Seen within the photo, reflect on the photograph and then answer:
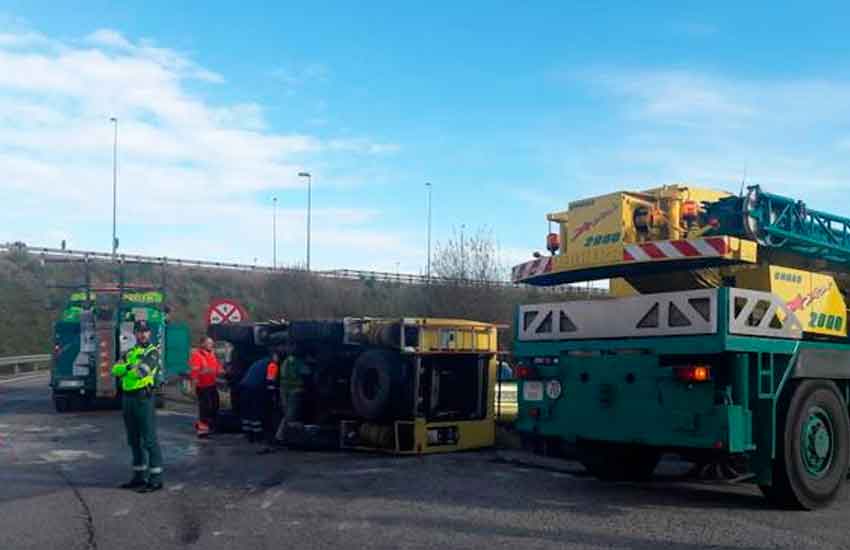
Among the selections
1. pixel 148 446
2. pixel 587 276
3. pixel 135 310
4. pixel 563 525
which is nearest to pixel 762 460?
pixel 563 525

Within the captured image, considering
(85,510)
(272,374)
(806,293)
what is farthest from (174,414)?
(806,293)

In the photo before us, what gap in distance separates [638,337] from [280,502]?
3781 millimetres

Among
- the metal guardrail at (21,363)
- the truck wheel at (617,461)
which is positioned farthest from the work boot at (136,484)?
the metal guardrail at (21,363)

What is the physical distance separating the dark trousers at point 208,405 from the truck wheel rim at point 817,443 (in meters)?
10.1

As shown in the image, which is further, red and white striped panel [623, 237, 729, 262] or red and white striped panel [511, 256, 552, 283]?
red and white striped panel [511, 256, 552, 283]

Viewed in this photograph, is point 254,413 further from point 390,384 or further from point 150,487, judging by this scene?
point 150,487

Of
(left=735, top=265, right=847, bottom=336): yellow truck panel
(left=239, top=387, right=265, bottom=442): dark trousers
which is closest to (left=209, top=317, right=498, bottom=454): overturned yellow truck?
(left=239, top=387, right=265, bottom=442): dark trousers

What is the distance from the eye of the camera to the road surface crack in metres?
7.50

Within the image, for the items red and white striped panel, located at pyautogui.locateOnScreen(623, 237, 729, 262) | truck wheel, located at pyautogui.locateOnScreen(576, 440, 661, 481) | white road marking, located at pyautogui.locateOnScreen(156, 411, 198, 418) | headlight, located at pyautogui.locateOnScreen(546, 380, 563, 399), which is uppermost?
red and white striped panel, located at pyautogui.locateOnScreen(623, 237, 729, 262)

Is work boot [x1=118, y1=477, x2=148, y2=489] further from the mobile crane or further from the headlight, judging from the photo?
Result: the headlight

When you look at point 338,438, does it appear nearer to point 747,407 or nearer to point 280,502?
point 280,502

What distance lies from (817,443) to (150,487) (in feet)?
21.8

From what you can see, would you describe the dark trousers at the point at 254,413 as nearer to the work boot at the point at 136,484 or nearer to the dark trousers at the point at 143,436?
the dark trousers at the point at 143,436

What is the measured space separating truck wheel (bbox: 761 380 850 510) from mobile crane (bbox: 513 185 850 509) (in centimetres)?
2
